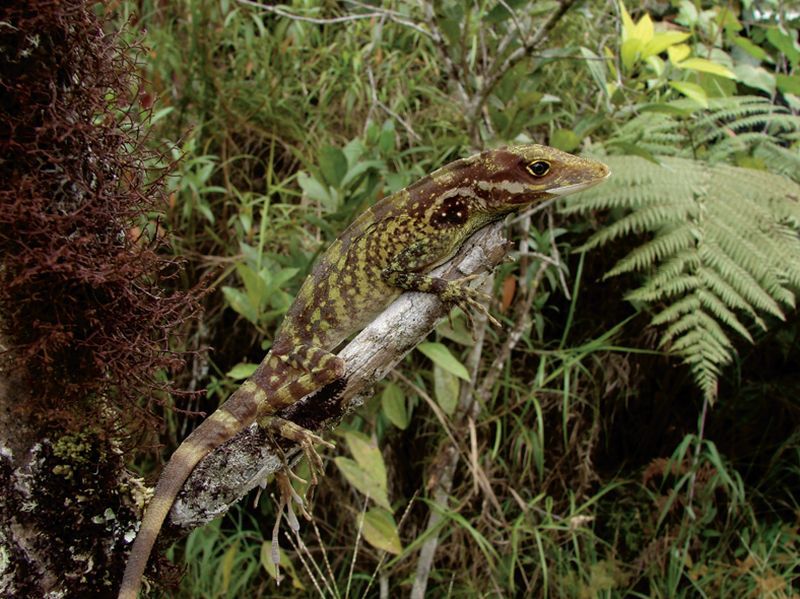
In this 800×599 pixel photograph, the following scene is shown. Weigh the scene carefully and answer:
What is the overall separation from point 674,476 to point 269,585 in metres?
2.37

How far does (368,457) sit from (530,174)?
1.55 meters

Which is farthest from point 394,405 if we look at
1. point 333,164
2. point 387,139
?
point 387,139

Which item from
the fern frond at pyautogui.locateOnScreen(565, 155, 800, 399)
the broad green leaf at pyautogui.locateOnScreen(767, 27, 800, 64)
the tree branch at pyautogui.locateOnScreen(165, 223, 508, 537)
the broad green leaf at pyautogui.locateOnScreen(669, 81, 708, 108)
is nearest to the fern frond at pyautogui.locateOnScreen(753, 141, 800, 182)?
the fern frond at pyautogui.locateOnScreen(565, 155, 800, 399)

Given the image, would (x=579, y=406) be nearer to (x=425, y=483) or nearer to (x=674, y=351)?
(x=674, y=351)

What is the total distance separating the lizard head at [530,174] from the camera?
2367 mm

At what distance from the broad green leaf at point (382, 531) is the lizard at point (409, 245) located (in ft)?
3.99

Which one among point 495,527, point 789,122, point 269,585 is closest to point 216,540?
point 269,585

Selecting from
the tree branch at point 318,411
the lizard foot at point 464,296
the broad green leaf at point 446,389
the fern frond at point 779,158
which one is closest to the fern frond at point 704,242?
the fern frond at point 779,158

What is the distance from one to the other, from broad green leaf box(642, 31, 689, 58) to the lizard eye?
1.58m

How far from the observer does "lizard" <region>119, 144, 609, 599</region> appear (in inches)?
91.9

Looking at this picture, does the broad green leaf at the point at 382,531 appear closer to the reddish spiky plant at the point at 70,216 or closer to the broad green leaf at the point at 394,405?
the broad green leaf at the point at 394,405

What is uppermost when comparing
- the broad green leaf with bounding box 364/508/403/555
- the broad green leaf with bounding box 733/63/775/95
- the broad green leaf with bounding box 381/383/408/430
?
the broad green leaf with bounding box 733/63/775/95

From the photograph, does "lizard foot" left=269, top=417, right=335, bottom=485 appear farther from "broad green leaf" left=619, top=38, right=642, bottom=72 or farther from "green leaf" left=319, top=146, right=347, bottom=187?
"broad green leaf" left=619, top=38, right=642, bottom=72

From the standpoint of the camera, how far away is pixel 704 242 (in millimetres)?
4180
